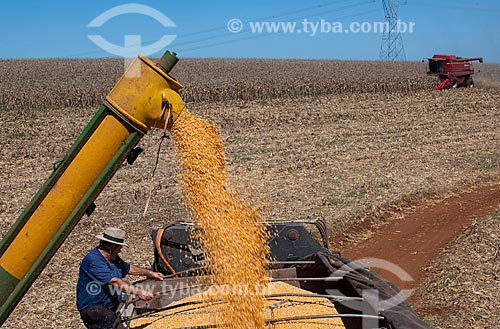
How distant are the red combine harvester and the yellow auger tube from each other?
26586 mm

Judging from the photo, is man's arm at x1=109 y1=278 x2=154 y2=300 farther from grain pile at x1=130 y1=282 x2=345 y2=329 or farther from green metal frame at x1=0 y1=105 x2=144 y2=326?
green metal frame at x1=0 y1=105 x2=144 y2=326

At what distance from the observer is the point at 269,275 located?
512 cm

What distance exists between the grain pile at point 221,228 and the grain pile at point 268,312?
0.13m

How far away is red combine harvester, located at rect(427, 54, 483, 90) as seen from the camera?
2816 cm

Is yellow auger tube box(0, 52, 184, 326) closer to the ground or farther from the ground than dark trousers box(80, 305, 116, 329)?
farther from the ground

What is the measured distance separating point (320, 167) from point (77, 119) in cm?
1111

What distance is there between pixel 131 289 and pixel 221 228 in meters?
1.05

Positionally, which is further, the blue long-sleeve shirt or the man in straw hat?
the blue long-sleeve shirt

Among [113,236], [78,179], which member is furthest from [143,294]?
[78,179]

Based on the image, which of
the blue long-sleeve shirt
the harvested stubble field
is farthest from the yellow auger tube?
the harvested stubble field

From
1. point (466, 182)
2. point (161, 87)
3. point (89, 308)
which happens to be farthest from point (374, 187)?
point (161, 87)

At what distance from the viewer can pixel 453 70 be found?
28.2m
